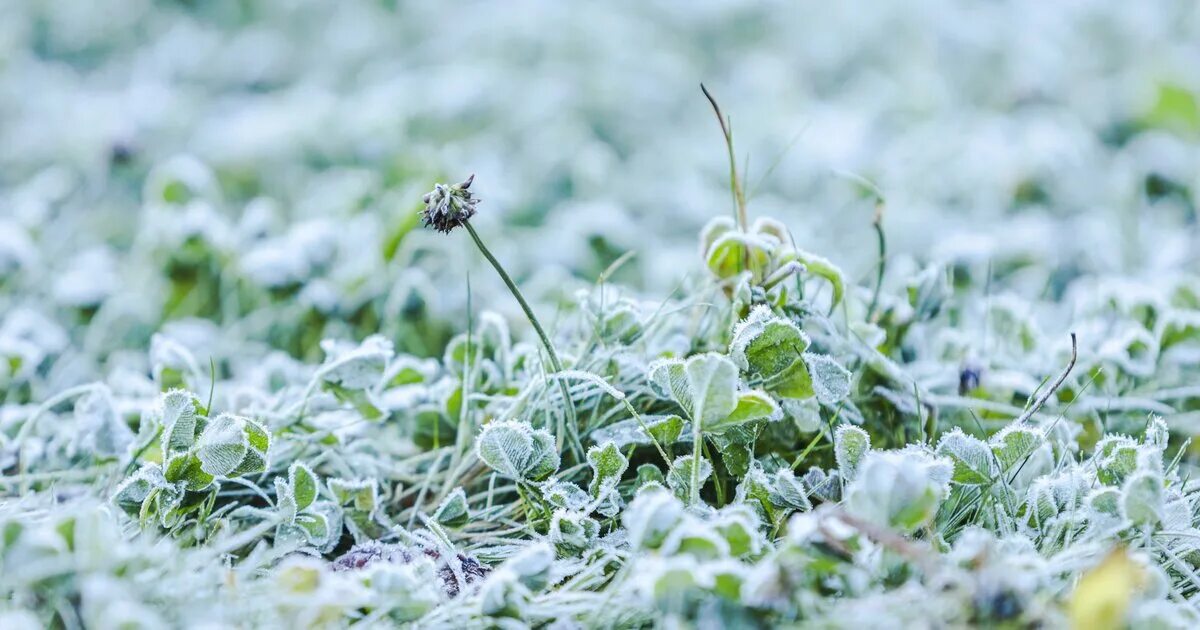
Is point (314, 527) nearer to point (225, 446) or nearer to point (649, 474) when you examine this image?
point (225, 446)

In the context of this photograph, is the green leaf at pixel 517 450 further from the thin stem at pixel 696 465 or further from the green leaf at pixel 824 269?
the green leaf at pixel 824 269

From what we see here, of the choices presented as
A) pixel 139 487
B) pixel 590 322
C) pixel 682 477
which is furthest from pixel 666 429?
pixel 139 487

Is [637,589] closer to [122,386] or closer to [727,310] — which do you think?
[727,310]

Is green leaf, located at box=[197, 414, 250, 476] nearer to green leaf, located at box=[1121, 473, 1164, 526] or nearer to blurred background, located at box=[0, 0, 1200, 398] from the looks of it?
blurred background, located at box=[0, 0, 1200, 398]

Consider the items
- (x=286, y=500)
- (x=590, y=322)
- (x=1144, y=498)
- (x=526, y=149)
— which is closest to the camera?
(x=1144, y=498)

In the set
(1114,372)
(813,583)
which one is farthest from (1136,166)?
(813,583)

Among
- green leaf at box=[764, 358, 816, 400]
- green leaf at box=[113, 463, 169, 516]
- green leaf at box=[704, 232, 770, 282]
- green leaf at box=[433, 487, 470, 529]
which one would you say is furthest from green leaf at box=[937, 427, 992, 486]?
green leaf at box=[113, 463, 169, 516]
